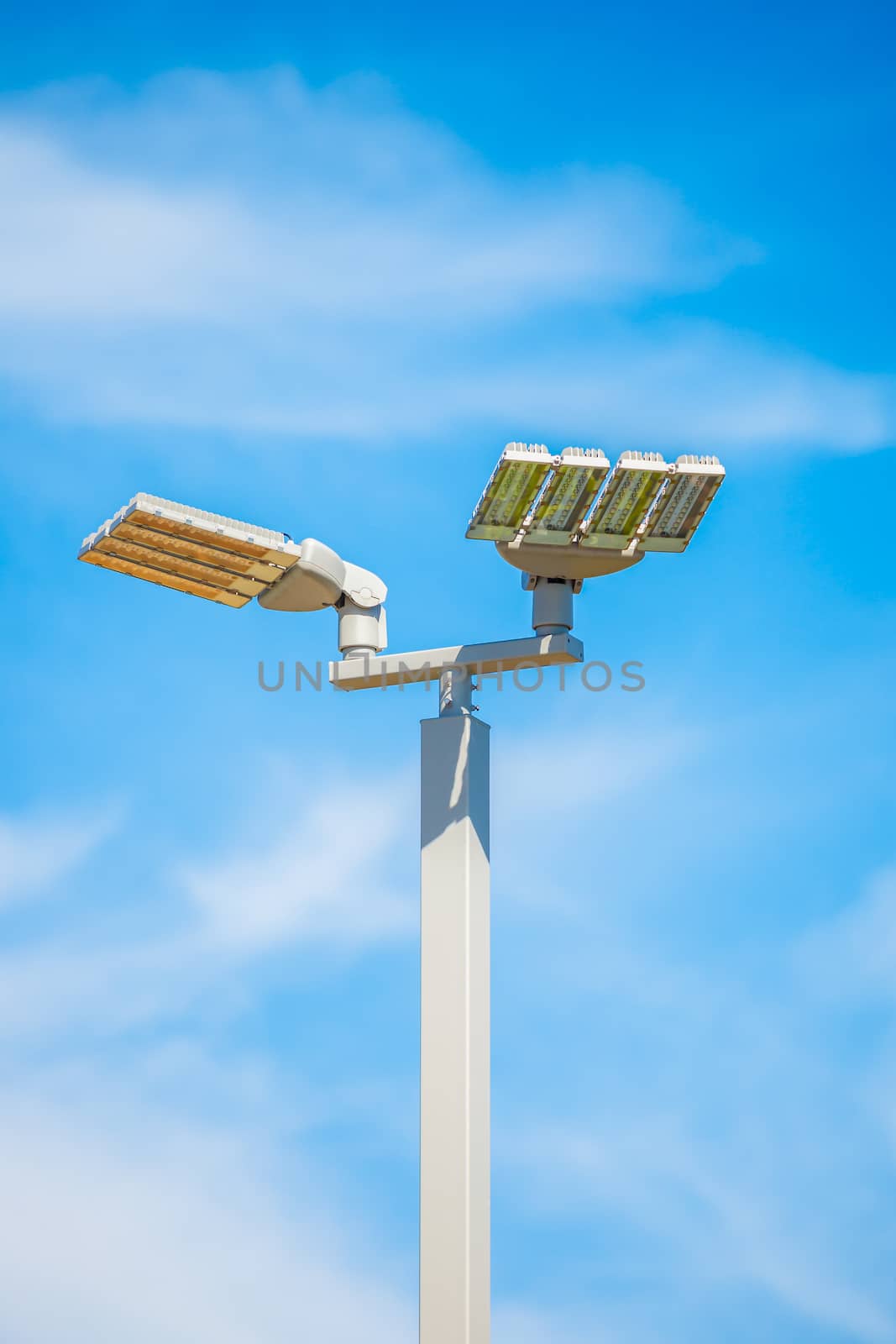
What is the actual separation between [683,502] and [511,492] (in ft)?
3.74

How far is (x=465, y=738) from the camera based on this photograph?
11852 millimetres

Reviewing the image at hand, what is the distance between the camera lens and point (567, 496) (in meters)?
11.6

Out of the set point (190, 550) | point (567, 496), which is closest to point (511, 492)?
point (567, 496)

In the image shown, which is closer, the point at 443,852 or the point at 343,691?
the point at 443,852

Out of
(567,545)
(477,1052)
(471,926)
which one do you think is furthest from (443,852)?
(567,545)

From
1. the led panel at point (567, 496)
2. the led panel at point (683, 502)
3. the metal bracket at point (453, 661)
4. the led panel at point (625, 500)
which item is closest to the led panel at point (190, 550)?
the metal bracket at point (453, 661)

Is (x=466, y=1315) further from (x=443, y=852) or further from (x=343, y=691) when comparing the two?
(x=343, y=691)

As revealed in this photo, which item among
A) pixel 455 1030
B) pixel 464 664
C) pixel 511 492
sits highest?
pixel 511 492

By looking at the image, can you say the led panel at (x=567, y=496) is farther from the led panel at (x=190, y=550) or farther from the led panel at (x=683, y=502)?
the led panel at (x=190, y=550)

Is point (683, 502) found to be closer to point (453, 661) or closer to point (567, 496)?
point (567, 496)

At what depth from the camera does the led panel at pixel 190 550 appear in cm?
1169

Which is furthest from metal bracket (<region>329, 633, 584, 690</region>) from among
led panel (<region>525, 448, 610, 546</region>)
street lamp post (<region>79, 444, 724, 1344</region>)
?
led panel (<region>525, 448, 610, 546</region>)

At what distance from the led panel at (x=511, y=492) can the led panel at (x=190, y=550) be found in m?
1.43

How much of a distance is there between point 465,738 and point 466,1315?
141 inches
